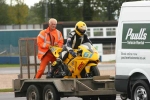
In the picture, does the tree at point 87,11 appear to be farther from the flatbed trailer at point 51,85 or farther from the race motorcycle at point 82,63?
the race motorcycle at point 82,63

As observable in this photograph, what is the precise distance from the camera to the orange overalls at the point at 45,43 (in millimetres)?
16531

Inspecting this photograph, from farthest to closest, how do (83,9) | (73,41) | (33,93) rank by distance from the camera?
(83,9) < (33,93) < (73,41)

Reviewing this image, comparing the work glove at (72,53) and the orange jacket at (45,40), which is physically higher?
the orange jacket at (45,40)

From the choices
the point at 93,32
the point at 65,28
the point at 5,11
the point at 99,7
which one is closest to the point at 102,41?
the point at 93,32

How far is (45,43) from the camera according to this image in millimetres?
16516

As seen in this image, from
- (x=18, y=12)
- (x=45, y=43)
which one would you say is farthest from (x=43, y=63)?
(x=18, y=12)

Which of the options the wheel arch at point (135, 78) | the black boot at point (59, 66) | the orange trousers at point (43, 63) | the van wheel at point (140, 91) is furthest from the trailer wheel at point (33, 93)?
the van wheel at point (140, 91)

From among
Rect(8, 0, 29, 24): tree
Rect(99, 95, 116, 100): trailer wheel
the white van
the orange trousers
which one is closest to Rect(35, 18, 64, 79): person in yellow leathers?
the orange trousers

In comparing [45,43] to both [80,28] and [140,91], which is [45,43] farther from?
[140,91]

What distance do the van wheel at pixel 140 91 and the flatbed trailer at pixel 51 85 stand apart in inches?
46.3

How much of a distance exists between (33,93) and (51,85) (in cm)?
96

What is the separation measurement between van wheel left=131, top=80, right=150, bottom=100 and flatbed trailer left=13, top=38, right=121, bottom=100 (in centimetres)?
118

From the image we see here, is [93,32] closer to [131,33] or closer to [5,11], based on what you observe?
[5,11]

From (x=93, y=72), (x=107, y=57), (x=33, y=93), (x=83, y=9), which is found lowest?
(x=107, y=57)
